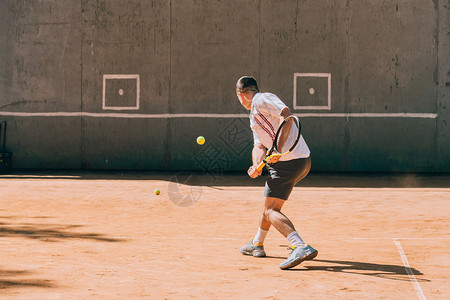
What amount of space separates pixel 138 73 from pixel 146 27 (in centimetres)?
121

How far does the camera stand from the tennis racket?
5.54 meters

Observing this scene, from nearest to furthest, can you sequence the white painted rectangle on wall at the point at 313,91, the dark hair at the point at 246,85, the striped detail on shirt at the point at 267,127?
the striped detail on shirt at the point at 267,127
the dark hair at the point at 246,85
the white painted rectangle on wall at the point at 313,91

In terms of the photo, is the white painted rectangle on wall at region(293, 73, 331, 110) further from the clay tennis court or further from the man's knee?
the man's knee

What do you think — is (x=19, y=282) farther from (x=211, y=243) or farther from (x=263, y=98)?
(x=263, y=98)

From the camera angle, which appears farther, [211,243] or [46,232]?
[46,232]

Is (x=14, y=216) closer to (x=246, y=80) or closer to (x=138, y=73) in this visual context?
(x=246, y=80)

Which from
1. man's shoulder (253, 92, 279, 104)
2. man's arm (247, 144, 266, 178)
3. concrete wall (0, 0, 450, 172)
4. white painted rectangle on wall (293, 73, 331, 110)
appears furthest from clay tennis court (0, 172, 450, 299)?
white painted rectangle on wall (293, 73, 331, 110)

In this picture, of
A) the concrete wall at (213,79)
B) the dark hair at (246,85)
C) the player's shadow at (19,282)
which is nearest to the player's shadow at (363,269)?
the dark hair at (246,85)

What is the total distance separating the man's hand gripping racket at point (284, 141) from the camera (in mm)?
5539

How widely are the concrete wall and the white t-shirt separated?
10072 millimetres

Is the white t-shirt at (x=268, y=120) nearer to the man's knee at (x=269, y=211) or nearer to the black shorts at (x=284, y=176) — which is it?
the black shorts at (x=284, y=176)

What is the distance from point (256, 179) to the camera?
1462cm

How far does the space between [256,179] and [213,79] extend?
3.05 m

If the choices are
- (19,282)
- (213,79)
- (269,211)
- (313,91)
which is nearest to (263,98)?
(269,211)
